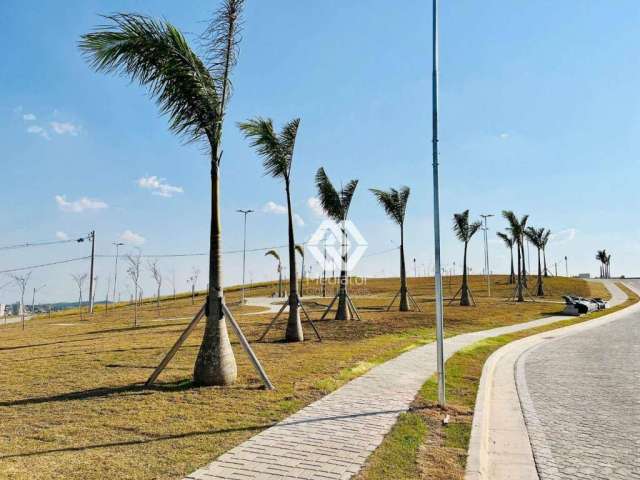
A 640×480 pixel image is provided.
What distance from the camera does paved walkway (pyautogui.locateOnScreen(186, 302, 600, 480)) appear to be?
4.63m

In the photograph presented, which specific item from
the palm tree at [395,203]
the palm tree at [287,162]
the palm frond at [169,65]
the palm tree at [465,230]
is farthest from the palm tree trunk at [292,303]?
the palm tree at [465,230]

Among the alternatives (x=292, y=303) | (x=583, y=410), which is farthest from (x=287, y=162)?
(x=583, y=410)

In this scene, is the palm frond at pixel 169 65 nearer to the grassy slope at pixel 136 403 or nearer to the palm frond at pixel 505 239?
the grassy slope at pixel 136 403

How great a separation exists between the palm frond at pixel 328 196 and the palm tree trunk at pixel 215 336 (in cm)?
1330

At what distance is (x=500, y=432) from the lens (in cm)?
643

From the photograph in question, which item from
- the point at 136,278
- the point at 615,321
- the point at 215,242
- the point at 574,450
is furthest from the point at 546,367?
the point at 136,278

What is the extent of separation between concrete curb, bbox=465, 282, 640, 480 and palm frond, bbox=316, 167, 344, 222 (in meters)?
12.0

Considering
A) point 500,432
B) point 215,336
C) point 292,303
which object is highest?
point 292,303

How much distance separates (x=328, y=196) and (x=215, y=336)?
14.3 m

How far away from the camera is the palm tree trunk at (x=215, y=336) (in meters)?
8.80

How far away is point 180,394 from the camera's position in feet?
26.7

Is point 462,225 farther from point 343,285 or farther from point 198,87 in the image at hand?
point 198,87

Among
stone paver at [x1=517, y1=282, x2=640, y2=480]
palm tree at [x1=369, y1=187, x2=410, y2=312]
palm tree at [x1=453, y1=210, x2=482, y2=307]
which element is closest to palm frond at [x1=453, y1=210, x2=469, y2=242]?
palm tree at [x1=453, y1=210, x2=482, y2=307]

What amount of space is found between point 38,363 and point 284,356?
6.35m
